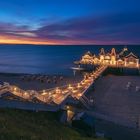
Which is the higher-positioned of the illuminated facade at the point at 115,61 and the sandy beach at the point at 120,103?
the illuminated facade at the point at 115,61

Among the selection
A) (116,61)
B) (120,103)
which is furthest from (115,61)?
(120,103)

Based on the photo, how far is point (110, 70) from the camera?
59219 mm

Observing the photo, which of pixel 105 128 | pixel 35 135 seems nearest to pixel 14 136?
pixel 35 135

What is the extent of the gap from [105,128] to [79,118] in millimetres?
1857

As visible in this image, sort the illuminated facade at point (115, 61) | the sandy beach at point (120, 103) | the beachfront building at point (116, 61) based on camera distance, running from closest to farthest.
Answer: the sandy beach at point (120, 103) → the beachfront building at point (116, 61) → the illuminated facade at point (115, 61)

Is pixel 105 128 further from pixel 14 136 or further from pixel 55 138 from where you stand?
pixel 14 136

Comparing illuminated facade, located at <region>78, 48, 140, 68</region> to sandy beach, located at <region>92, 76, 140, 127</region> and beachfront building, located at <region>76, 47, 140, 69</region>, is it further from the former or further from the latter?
sandy beach, located at <region>92, 76, 140, 127</region>

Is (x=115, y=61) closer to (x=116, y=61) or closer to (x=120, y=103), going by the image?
(x=116, y=61)

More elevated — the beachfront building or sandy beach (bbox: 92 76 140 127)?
the beachfront building

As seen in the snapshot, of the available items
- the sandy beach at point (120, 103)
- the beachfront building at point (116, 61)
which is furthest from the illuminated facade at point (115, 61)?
the sandy beach at point (120, 103)

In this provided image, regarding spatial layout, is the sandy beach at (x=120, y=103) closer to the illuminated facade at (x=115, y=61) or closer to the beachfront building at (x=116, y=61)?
the beachfront building at (x=116, y=61)

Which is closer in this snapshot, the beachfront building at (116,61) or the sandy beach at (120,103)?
the sandy beach at (120,103)

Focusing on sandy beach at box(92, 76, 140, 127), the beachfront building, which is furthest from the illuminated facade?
sandy beach at box(92, 76, 140, 127)

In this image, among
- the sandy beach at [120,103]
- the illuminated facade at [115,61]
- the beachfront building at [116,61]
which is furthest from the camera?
the illuminated facade at [115,61]
